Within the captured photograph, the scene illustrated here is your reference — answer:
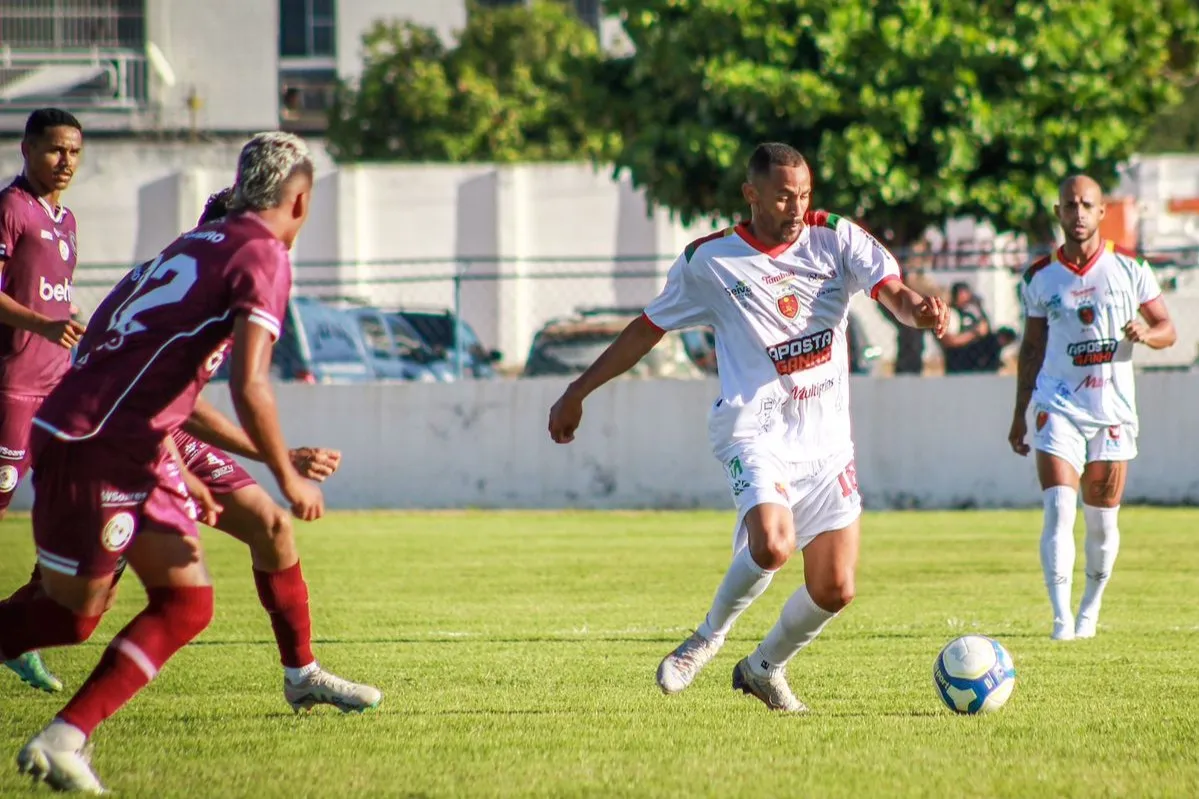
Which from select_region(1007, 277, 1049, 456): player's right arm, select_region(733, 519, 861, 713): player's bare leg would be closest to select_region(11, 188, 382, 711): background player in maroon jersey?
select_region(733, 519, 861, 713): player's bare leg

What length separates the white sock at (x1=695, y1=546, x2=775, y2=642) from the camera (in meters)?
6.38

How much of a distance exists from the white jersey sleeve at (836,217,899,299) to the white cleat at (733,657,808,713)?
147 cm

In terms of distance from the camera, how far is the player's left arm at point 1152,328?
8500 millimetres

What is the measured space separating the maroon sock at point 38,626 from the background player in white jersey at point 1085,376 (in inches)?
202

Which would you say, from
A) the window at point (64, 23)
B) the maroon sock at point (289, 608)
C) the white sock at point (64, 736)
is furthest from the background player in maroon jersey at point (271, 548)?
the window at point (64, 23)

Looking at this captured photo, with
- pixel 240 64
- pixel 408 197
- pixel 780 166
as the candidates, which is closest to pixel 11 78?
pixel 240 64

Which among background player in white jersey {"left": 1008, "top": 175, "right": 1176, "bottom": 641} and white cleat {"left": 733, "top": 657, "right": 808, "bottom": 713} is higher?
background player in white jersey {"left": 1008, "top": 175, "right": 1176, "bottom": 641}

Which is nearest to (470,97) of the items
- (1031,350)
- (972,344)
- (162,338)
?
(972,344)

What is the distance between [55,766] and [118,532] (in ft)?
2.22

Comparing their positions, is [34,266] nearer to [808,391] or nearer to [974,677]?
[808,391]

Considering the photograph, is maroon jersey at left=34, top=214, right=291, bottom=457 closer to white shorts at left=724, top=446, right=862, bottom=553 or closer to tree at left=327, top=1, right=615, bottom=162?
white shorts at left=724, top=446, right=862, bottom=553

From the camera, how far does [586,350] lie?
19.4m

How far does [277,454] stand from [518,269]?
91.0ft

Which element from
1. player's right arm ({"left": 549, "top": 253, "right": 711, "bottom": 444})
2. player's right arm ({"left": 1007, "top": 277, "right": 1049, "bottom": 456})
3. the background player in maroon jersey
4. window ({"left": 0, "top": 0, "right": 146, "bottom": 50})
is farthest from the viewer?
window ({"left": 0, "top": 0, "right": 146, "bottom": 50})
